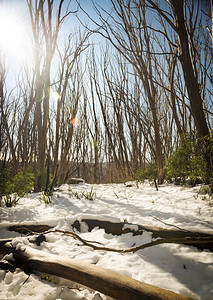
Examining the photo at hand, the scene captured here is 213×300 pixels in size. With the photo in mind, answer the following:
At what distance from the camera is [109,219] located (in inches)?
49.1

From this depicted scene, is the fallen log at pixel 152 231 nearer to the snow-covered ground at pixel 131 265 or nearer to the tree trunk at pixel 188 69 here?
the snow-covered ground at pixel 131 265

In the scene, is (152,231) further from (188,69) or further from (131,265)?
(188,69)

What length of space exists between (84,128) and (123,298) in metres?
4.78

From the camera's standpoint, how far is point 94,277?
1.95 feet

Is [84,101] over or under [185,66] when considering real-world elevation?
over

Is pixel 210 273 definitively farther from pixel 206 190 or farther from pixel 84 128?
pixel 84 128

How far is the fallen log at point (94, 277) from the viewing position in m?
0.50

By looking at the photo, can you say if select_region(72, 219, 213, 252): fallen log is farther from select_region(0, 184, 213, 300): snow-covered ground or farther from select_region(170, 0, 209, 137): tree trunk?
select_region(170, 0, 209, 137): tree trunk

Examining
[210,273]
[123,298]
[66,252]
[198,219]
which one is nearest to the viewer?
[123,298]

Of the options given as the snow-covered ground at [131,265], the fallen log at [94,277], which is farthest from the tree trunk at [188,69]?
the fallen log at [94,277]

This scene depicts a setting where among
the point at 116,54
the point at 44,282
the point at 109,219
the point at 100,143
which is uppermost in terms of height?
the point at 116,54

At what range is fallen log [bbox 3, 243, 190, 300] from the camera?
19.8 inches

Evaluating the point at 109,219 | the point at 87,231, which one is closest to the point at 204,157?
the point at 109,219

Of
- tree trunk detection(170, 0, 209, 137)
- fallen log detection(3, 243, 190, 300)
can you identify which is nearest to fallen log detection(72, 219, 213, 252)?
fallen log detection(3, 243, 190, 300)
